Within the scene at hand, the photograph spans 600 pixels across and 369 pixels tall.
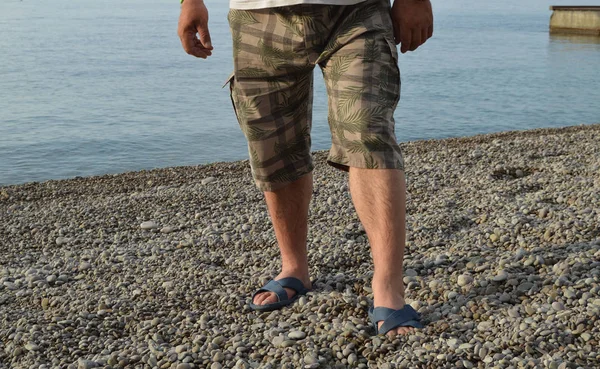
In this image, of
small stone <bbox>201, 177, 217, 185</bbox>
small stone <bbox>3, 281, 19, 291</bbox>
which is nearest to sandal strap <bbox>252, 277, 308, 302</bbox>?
small stone <bbox>3, 281, 19, 291</bbox>

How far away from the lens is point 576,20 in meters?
42.8

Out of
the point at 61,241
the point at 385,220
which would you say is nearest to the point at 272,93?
the point at 385,220

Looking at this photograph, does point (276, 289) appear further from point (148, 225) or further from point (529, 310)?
point (148, 225)

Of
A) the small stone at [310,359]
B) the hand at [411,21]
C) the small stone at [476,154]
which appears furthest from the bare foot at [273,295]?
the small stone at [476,154]

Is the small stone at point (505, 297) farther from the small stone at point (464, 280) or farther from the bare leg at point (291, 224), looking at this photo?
the bare leg at point (291, 224)

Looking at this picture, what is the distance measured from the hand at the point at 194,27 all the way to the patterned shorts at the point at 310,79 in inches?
6.7

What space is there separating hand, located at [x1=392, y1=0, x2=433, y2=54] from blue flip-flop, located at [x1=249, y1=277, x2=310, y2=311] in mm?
1390

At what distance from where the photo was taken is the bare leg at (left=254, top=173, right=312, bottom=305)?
11.7 feet

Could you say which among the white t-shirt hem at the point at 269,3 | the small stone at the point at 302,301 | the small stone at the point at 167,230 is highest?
the white t-shirt hem at the point at 269,3

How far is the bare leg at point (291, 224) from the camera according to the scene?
140 inches

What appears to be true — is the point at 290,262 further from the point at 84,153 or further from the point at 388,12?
the point at 84,153

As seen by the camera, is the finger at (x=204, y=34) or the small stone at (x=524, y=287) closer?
the finger at (x=204, y=34)

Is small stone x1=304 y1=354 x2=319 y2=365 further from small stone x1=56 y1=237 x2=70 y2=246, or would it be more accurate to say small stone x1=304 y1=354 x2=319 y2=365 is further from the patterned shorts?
small stone x1=56 y1=237 x2=70 y2=246

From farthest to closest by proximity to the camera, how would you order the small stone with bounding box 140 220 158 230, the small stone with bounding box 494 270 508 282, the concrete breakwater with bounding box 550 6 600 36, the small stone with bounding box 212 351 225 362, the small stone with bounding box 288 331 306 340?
the concrete breakwater with bounding box 550 6 600 36 → the small stone with bounding box 140 220 158 230 → the small stone with bounding box 494 270 508 282 → the small stone with bounding box 288 331 306 340 → the small stone with bounding box 212 351 225 362
